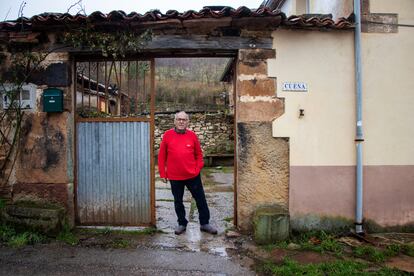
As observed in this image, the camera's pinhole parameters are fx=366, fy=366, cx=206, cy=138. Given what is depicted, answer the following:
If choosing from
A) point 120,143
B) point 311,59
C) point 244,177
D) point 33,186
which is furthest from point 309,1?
point 33,186

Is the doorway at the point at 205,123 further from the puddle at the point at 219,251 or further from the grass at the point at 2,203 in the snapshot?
the grass at the point at 2,203

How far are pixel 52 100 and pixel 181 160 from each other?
6.47 feet

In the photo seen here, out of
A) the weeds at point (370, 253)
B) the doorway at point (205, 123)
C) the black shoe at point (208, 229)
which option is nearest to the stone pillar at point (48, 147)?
the doorway at point (205, 123)

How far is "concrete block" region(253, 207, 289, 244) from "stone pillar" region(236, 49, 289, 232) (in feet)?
0.81

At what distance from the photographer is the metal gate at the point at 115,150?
17.7 ft

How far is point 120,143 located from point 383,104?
12.7 feet

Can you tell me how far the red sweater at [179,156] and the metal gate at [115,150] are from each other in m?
0.25

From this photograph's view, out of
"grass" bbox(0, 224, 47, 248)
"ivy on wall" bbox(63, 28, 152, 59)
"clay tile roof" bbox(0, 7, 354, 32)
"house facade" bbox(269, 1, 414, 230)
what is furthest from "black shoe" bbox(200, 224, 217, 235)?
"clay tile roof" bbox(0, 7, 354, 32)

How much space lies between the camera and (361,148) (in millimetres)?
5199

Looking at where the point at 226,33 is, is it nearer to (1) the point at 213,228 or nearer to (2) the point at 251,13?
(2) the point at 251,13

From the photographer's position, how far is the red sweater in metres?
5.16

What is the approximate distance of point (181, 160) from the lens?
5152mm

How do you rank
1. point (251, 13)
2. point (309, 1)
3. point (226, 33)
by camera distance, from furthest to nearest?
point (309, 1), point (226, 33), point (251, 13)

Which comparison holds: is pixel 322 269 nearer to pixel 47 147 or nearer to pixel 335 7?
pixel 47 147
